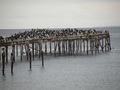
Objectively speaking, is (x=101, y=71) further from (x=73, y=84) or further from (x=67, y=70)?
(x=73, y=84)

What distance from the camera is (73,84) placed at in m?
54.7

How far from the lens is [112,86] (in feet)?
176

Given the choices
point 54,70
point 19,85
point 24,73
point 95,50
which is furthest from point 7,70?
point 95,50

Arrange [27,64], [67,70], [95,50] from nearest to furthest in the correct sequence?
[67,70] → [27,64] → [95,50]

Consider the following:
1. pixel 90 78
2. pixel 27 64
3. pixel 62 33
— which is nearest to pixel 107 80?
pixel 90 78

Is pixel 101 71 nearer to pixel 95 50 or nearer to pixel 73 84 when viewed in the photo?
pixel 73 84

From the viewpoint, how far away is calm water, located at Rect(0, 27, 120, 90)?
53.5 m

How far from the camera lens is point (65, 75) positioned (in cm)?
6300

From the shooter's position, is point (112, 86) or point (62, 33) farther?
point (62, 33)

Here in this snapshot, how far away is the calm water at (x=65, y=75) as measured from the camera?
53531 millimetres

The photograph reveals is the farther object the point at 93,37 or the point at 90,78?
the point at 93,37

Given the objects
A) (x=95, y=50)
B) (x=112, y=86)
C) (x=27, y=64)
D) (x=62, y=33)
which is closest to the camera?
(x=112, y=86)

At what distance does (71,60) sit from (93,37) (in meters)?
15.2

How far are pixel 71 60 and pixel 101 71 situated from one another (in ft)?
55.5
